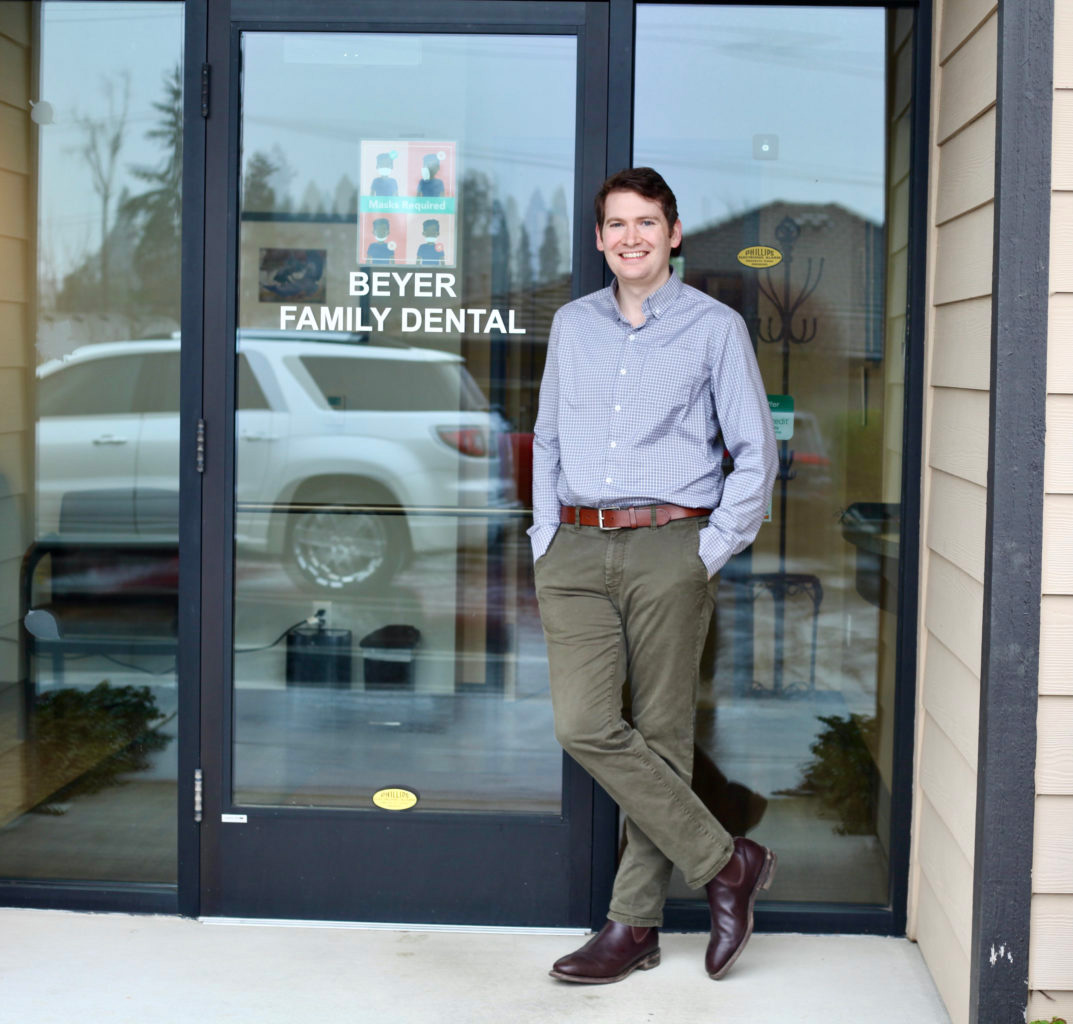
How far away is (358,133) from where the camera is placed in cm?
338

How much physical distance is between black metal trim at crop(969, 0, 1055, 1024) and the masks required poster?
1331mm

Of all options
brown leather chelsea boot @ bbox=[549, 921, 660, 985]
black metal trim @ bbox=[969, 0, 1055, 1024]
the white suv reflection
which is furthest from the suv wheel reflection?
black metal trim @ bbox=[969, 0, 1055, 1024]

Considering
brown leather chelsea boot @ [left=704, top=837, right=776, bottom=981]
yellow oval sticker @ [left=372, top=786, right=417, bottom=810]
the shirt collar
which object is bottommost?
brown leather chelsea boot @ [left=704, top=837, right=776, bottom=981]

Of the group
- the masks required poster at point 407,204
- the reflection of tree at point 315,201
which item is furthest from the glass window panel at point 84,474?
the masks required poster at point 407,204

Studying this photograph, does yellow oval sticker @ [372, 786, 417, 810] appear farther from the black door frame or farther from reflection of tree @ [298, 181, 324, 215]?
reflection of tree @ [298, 181, 324, 215]

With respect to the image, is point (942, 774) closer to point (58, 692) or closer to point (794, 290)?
point (794, 290)

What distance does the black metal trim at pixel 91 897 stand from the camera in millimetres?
3498

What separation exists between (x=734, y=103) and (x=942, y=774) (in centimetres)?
165

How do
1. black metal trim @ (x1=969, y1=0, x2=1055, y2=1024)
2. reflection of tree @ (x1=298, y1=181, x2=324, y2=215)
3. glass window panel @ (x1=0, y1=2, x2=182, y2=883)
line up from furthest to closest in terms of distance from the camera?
glass window panel @ (x1=0, y1=2, x2=182, y2=883), reflection of tree @ (x1=298, y1=181, x2=324, y2=215), black metal trim @ (x1=969, y1=0, x2=1055, y2=1024)

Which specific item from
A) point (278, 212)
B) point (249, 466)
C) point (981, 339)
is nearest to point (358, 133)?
point (278, 212)

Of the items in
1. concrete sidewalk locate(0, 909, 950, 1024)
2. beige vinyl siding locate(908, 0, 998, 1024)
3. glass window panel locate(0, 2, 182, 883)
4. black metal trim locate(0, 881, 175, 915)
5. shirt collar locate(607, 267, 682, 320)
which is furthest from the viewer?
glass window panel locate(0, 2, 182, 883)

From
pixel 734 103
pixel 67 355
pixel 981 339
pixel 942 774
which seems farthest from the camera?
pixel 67 355

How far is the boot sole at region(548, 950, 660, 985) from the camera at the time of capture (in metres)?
3.11

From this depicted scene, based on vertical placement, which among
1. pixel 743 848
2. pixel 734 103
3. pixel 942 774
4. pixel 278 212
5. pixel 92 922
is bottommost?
pixel 92 922
